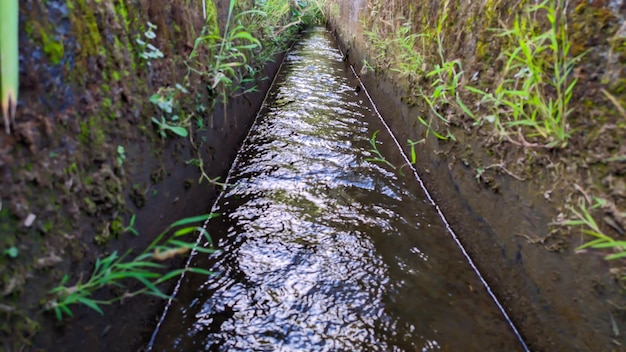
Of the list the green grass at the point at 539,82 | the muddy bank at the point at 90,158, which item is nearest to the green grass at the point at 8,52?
the muddy bank at the point at 90,158

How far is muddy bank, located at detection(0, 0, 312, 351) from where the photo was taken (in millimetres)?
1014

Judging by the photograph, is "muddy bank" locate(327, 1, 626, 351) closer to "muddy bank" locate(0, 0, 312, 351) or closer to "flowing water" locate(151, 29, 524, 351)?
"flowing water" locate(151, 29, 524, 351)

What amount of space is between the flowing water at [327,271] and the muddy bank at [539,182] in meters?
0.22

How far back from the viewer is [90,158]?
4.30 ft

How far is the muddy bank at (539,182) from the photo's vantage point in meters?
1.36

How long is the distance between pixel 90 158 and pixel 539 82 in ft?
6.22

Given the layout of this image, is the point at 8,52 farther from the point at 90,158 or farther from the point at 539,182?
the point at 539,182

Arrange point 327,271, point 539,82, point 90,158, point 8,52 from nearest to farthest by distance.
Answer: point 8,52
point 90,158
point 539,82
point 327,271

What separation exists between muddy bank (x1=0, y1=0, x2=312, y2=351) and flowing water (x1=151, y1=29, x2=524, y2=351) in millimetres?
Answer: 296

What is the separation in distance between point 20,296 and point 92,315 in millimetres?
322

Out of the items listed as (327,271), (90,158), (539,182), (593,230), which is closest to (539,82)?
(539,182)

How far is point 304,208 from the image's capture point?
2545 millimetres

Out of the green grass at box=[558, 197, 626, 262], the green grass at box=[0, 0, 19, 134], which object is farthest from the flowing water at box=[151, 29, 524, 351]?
the green grass at box=[0, 0, 19, 134]

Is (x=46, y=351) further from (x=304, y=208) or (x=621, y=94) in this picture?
(x=621, y=94)
